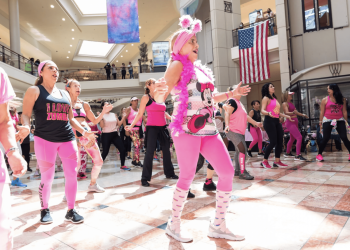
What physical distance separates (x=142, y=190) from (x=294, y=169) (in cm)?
299

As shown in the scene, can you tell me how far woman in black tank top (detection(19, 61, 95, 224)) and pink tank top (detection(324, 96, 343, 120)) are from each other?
502 centimetres

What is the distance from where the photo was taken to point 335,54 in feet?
32.6

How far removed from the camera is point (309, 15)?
10289 millimetres

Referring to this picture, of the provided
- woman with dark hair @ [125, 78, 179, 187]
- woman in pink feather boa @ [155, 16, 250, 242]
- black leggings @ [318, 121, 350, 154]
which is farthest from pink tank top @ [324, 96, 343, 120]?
woman in pink feather boa @ [155, 16, 250, 242]

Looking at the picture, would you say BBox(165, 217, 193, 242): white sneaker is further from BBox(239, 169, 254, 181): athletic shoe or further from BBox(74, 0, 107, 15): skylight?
BBox(74, 0, 107, 15): skylight

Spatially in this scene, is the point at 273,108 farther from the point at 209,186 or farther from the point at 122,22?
the point at 122,22

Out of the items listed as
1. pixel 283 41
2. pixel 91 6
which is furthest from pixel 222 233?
pixel 91 6

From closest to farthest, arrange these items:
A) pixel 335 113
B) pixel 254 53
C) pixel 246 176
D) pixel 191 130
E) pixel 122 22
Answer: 1. pixel 191 130
2. pixel 246 176
3. pixel 335 113
4. pixel 254 53
5. pixel 122 22

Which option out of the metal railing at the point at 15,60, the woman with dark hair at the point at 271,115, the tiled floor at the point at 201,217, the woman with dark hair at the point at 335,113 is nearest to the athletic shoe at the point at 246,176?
the tiled floor at the point at 201,217

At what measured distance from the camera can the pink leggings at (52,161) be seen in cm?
246

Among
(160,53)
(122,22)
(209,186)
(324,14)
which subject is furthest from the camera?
(160,53)

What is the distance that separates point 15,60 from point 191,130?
15.7 m

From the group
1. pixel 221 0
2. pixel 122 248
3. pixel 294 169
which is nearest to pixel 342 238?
pixel 122 248

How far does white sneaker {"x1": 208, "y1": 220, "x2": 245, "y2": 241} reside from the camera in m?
1.94
